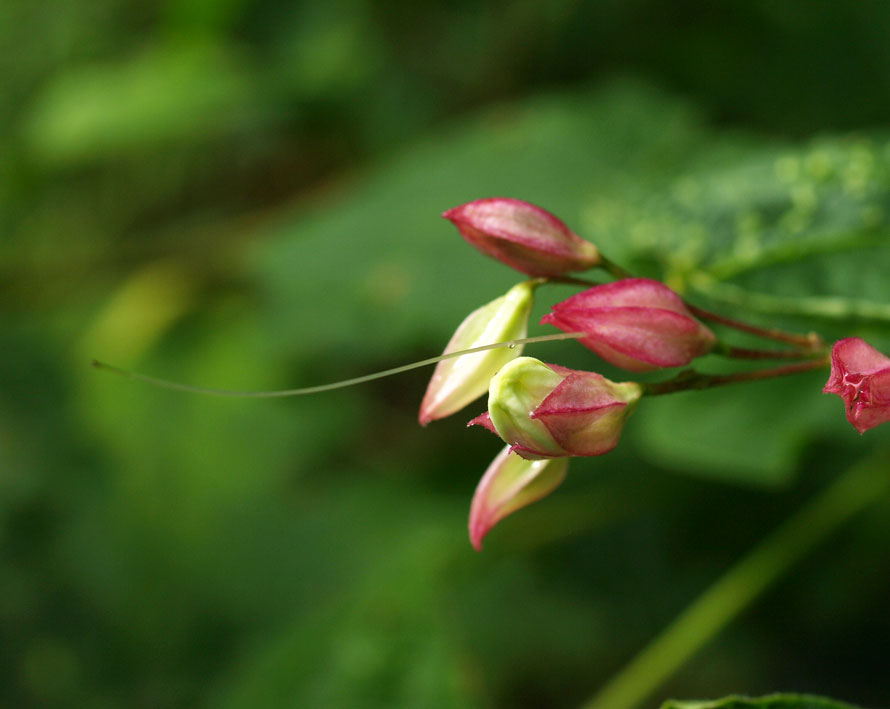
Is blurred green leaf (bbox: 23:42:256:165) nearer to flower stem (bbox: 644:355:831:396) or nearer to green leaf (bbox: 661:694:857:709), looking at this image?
flower stem (bbox: 644:355:831:396)

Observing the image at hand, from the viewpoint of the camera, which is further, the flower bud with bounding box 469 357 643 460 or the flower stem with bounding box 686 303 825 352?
the flower stem with bounding box 686 303 825 352

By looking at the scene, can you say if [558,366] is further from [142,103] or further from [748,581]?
[142,103]

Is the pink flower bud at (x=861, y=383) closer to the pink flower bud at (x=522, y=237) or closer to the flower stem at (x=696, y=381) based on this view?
the flower stem at (x=696, y=381)

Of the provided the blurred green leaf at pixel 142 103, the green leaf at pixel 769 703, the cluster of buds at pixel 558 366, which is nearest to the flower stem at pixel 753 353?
the cluster of buds at pixel 558 366

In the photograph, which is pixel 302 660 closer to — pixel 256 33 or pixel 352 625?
pixel 352 625

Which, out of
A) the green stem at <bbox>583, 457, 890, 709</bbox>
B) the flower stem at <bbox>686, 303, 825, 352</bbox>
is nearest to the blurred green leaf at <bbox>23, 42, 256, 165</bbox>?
the green stem at <bbox>583, 457, 890, 709</bbox>

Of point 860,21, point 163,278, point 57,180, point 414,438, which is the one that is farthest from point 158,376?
point 860,21
